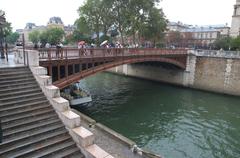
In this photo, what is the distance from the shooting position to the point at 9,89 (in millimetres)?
9266

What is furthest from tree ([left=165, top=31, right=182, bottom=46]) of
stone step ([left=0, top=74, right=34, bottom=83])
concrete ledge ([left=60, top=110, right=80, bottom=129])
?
concrete ledge ([left=60, top=110, right=80, bottom=129])

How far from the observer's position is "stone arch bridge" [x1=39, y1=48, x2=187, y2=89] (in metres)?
13.6

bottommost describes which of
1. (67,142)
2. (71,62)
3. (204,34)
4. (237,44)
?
(67,142)

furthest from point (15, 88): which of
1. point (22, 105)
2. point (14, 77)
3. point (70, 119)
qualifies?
point (70, 119)

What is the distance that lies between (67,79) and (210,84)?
21.8 meters

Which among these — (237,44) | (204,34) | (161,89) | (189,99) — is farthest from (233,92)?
(204,34)

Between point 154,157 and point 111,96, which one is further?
point 111,96

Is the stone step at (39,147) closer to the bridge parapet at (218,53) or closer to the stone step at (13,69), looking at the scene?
the stone step at (13,69)

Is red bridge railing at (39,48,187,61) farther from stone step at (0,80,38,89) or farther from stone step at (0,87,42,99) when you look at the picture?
stone step at (0,87,42,99)

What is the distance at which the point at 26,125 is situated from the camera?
826 cm

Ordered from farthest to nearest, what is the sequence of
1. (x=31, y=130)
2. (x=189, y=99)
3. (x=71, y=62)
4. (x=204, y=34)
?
(x=204, y=34) → (x=189, y=99) → (x=71, y=62) → (x=31, y=130)

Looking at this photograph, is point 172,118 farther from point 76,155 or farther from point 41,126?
point 41,126

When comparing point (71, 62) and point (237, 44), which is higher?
point (237, 44)

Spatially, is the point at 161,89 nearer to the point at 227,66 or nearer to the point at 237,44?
the point at 227,66
